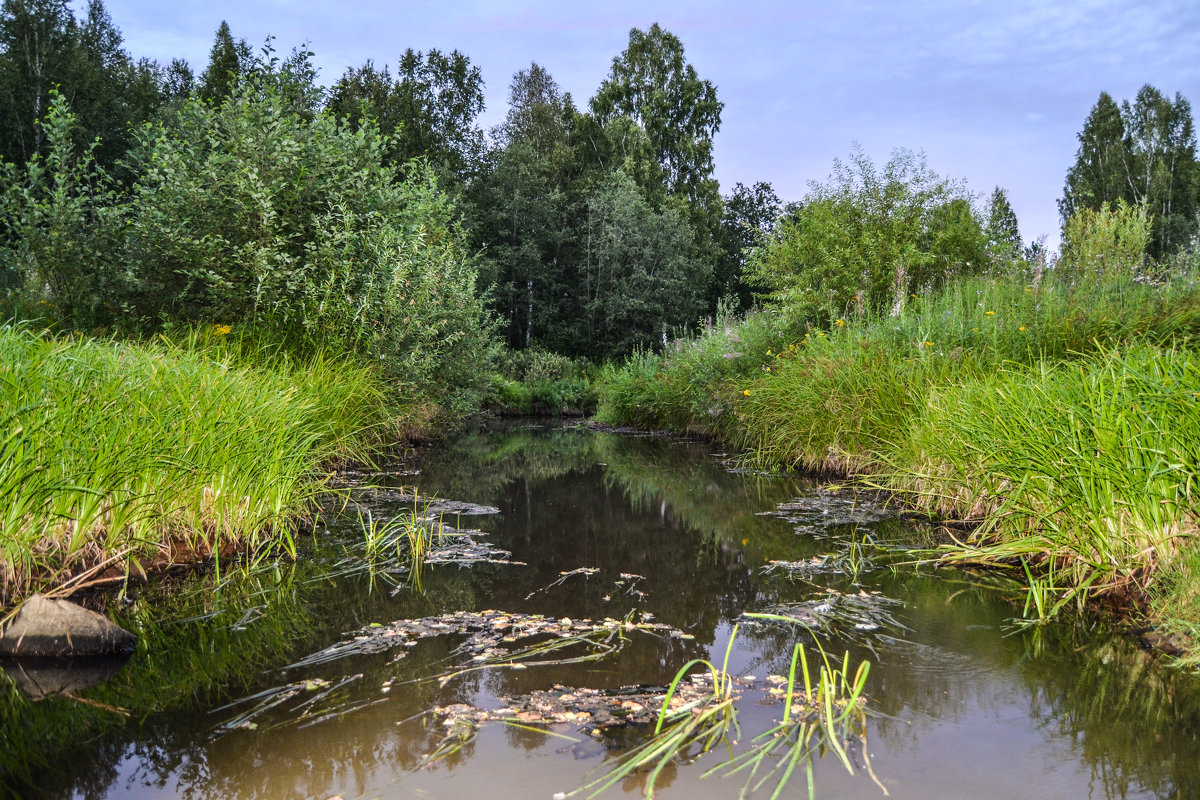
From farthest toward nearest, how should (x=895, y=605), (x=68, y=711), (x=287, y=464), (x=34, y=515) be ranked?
1. (x=287, y=464)
2. (x=895, y=605)
3. (x=34, y=515)
4. (x=68, y=711)

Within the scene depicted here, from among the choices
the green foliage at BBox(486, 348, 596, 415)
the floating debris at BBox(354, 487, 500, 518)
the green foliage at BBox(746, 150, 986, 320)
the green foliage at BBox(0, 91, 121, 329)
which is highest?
the green foliage at BBox(746, 150, 986, 320)

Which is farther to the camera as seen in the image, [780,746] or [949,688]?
[949,688]

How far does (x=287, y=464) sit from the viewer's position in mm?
4680

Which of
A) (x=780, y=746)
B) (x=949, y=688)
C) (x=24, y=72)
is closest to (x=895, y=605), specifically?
(x=949, y=688)

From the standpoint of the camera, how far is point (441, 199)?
12.8 metres

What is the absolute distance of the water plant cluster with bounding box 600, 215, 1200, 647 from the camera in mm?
3248

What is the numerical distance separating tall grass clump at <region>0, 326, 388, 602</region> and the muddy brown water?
0.30 metres

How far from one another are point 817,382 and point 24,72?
109 feet

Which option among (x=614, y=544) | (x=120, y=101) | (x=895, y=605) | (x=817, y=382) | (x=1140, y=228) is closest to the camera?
(x=895, y=605)

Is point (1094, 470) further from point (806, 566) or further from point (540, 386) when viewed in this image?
point (540, 386)

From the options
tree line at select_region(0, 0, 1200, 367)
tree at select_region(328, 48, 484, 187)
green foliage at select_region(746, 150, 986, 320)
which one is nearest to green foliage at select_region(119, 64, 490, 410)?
tree line at select_region(0, 0, 1200, 367)

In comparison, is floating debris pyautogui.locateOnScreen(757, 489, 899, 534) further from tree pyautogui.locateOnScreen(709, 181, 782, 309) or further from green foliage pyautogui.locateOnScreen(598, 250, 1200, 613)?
tree pyautogui.locateOnScreen(709, 181, 782, 309)

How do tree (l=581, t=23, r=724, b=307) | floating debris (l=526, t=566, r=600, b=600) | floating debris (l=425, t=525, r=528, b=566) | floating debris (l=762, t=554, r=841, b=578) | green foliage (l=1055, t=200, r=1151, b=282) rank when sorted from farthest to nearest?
1. tree (l=581, t=23, r=724, b=307)
2. green foliage (l=1055, t=200, r=1151, b=282)
3. floating debris (l=425, t=525, r=528, b=566)
4. floating debris (l=762, t=554, r=841, b=578)
5. floating debris (l=526, t=566, r=600, b=600)

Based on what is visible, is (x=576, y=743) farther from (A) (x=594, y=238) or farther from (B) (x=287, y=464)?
(A) (x=594, y=238)
